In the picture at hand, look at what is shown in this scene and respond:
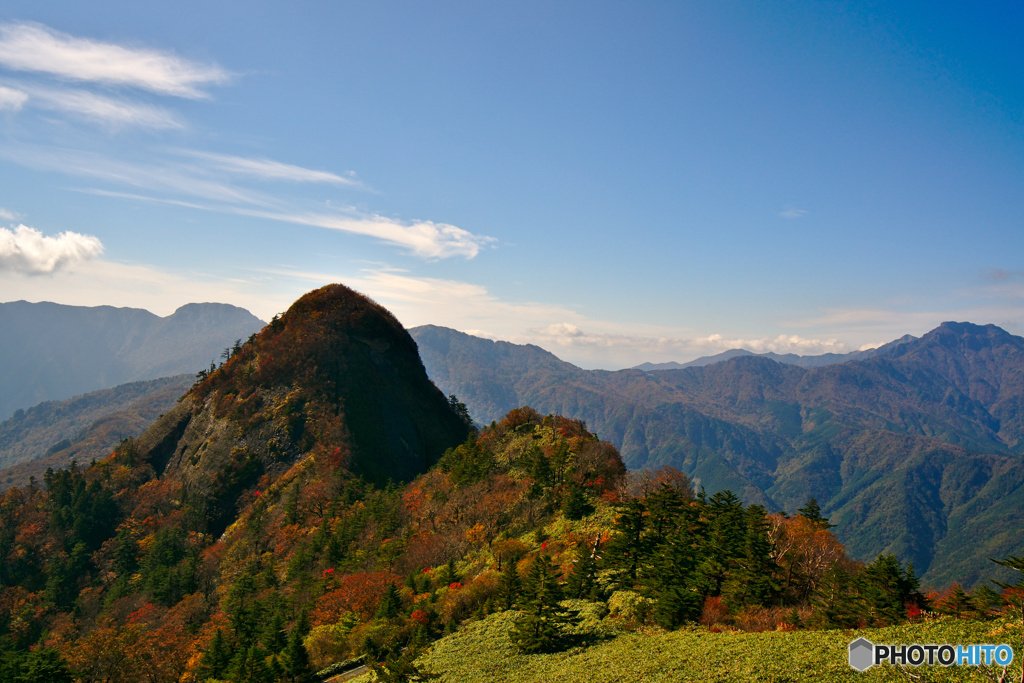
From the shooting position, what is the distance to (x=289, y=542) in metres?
90.0

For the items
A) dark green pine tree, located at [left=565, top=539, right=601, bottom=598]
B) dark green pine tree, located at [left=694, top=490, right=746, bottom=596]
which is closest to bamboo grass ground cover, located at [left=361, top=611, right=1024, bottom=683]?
dark green pine tree, located at [left=694, top=490, right=746, bottom=596]

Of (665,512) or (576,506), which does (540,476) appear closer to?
(576,506)

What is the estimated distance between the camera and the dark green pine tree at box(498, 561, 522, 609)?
50625 millimetres

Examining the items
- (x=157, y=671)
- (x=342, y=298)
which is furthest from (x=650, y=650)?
(x=342, y=298)

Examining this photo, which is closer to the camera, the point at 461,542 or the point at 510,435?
the point at 461,542

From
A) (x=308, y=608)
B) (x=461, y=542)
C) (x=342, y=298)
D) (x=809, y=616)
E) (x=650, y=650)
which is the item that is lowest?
(x=308, y=608)

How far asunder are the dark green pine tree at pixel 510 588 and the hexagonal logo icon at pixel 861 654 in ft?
98.0

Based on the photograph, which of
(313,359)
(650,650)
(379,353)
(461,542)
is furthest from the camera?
(379,353)

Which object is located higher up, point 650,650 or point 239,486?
point 650,650

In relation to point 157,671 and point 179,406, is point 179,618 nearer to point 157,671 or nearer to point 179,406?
point 157,671

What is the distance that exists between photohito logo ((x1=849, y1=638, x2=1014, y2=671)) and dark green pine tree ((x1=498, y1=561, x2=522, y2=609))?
29.9 m

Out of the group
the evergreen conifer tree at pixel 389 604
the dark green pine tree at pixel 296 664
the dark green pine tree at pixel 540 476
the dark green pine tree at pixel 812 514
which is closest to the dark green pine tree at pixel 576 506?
the dark green pine tree at pixel 540 476

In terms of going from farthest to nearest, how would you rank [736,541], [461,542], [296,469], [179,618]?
[296,469]
[179,618]
[461,542]
[736,541]

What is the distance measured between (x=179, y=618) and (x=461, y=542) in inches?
1857
